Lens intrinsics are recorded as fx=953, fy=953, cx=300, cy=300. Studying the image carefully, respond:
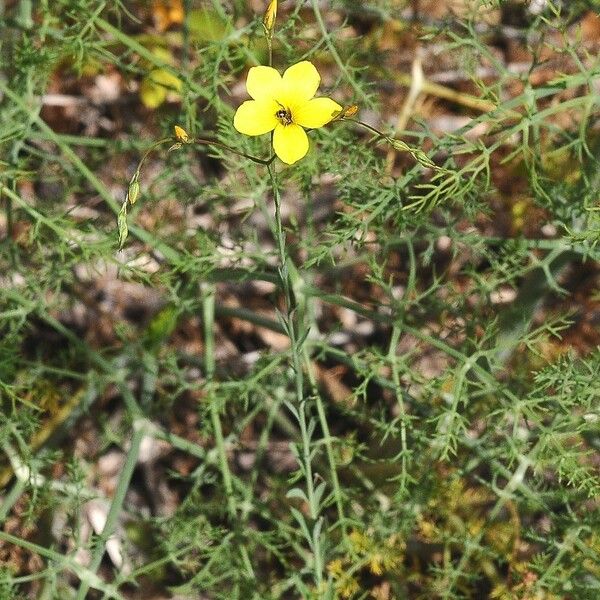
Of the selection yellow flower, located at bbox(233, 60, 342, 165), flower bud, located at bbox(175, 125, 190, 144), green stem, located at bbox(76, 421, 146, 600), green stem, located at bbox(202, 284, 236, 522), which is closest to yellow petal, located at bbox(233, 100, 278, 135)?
yellow flower, located at bbox(233, 60, 342, 165)

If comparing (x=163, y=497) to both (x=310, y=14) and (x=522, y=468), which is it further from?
(x=310, y=14)

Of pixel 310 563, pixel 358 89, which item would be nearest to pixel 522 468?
pixel 310 563

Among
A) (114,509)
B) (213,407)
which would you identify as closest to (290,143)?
(213,407)

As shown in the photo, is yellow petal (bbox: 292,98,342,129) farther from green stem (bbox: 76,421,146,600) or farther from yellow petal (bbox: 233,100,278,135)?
green stem (bbox: 76,421,146,600)

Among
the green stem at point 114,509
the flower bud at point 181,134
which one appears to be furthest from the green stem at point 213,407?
the flower bud at point 181,134

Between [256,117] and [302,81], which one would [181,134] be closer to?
[256,117]

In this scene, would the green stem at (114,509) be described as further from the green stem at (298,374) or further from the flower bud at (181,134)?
the flower bud at (181,134)
